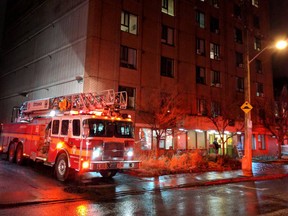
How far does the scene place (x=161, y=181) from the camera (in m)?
12.7

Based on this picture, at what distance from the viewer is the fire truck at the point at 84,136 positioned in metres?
11.0

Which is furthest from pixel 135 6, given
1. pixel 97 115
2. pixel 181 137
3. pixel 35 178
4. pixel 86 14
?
pixel 35 178

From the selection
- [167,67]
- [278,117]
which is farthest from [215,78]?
[278,117]

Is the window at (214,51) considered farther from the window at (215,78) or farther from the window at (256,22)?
the window at (256,22)

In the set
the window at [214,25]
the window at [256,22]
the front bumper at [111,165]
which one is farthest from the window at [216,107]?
the front bumper at [111,165]

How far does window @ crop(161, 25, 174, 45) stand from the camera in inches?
998

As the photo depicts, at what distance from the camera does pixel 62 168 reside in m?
11.9

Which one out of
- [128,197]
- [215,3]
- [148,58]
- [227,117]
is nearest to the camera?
[128,197]

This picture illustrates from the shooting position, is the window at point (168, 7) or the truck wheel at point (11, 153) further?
the window at point (168, 7)

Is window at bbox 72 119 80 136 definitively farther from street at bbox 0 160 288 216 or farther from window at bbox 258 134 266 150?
window at bbox 258 134 266 150

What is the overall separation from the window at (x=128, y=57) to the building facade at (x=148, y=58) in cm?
8

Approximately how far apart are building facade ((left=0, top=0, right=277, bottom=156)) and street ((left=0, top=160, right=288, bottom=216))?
17.7ft

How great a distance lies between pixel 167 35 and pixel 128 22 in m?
4.29

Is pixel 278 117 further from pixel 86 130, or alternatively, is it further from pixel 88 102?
pixel 86 130
